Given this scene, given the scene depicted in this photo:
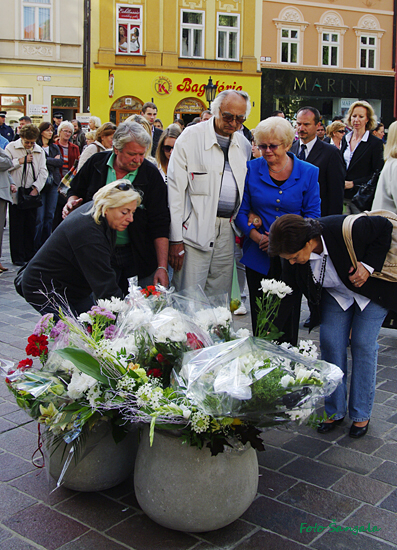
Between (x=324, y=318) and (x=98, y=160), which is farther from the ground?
(x=98, y=160)

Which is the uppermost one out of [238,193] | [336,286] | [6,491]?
[238,193]

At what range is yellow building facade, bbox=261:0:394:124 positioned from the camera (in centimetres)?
2723

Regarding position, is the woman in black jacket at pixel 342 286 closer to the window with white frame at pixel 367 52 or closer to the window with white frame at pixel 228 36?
the window with white frame at pixel 228 36

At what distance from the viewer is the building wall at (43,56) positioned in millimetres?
24250

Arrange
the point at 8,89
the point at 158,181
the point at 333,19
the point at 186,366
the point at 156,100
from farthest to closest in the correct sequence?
the point at 333,19 < the point at 156,100 < the point at 8,89 < the point at 158,181 < the point at 186,366

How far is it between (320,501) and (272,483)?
0.90 ft

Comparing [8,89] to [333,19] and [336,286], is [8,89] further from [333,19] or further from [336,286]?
[336,286]

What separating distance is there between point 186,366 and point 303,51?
90.6 ft

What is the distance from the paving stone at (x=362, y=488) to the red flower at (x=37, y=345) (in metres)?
1.59

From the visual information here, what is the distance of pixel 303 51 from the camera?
27625mm

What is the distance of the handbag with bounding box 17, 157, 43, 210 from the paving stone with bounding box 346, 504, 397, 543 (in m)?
7.03

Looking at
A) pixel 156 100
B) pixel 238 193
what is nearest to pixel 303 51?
pixel 156 100

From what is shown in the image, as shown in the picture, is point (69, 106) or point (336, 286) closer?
point (336, 286)

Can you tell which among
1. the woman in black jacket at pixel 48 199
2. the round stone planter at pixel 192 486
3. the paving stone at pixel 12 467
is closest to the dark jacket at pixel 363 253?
the round stone planter at pixel 192 486
